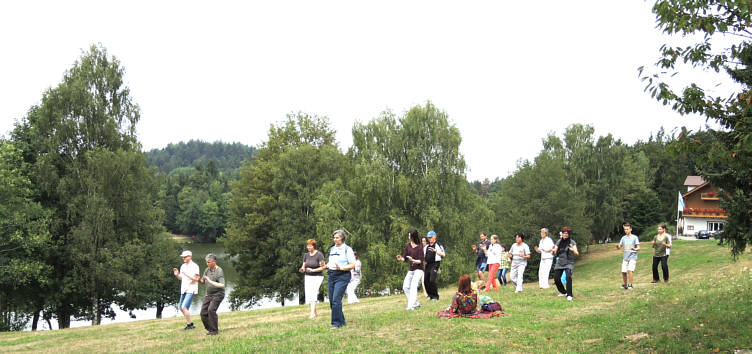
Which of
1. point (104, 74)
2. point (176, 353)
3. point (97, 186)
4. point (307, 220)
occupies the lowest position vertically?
point (176, 353)

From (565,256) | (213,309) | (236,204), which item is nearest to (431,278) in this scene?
(565,256)

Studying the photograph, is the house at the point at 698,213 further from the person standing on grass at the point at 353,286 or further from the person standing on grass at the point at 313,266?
the person standing on grass at the point at 313,266

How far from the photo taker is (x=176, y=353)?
33.4ft

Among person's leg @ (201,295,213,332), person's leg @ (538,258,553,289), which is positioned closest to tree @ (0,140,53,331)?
person's leg @ (201,295,213,332)

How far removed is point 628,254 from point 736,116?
10.2 m

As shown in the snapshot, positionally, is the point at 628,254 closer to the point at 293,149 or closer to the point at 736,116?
the point at 736,116

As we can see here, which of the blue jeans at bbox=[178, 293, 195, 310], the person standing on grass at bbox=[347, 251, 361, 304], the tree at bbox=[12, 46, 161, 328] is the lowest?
the person standing on grass at bbox=[347, 251, 361, 304]

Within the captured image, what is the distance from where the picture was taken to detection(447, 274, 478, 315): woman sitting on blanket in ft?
39.5

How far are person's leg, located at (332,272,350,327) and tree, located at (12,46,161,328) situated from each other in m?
21.5

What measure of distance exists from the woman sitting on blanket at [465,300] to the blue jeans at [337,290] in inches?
98.6

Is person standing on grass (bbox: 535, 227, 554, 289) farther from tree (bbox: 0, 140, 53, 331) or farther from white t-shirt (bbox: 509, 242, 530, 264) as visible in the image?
tree (bbox: 0, 140, 53, 331)

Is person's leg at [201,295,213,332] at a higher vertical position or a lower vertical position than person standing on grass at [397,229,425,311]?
lower

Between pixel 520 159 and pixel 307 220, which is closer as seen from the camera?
pixel 307 220

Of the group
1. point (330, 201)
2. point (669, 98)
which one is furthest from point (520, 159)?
point (669, 98)
